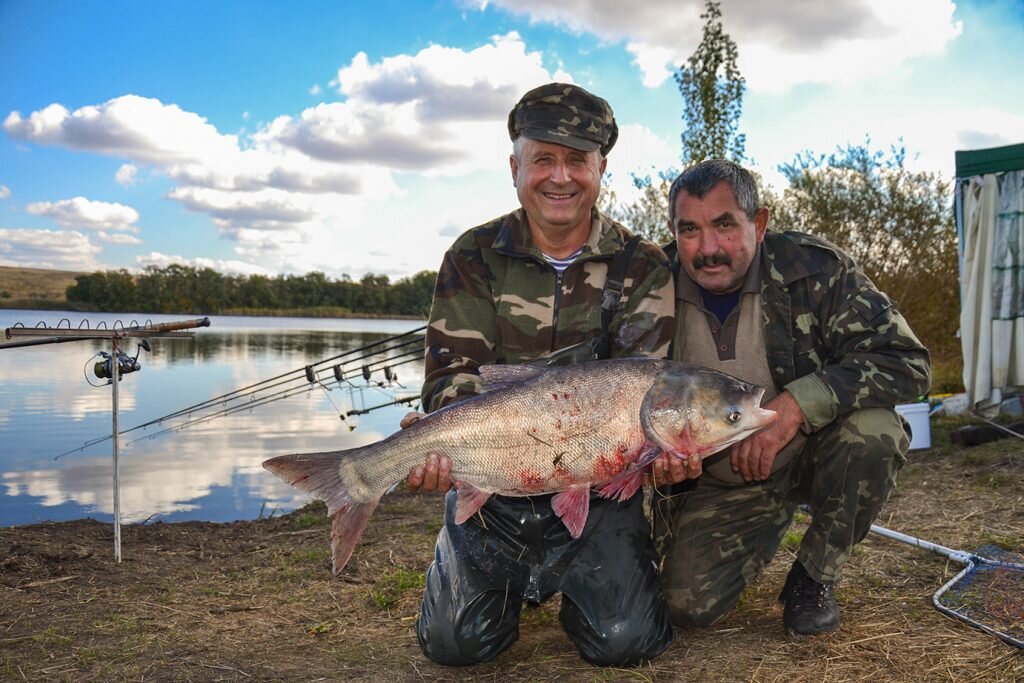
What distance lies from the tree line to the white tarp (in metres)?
34.2

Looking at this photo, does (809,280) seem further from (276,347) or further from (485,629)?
Answer: (276,347)

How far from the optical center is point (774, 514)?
4.39 meters

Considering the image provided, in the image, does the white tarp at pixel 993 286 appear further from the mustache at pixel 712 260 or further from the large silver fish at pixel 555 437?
the large silver fish at pixel 555 437

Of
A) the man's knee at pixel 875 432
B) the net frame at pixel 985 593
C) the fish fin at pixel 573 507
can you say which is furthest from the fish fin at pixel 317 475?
the net frame at pixel 985 593

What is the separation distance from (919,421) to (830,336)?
491cm

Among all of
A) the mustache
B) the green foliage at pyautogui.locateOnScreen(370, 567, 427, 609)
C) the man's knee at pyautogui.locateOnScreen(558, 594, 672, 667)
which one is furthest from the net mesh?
the green foliage at pyautogui.locateOnScreen(370, 567, 427, 609)

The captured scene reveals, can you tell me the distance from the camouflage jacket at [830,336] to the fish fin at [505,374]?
117 cm

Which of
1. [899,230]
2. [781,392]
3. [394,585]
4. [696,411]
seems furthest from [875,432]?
[899,230]

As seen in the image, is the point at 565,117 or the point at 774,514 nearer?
the point at 565,117

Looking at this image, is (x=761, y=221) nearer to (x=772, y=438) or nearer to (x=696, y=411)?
(x=772, y=438)

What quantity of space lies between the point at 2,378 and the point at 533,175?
2174 centimetres

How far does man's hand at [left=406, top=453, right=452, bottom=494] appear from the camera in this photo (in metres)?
3.63

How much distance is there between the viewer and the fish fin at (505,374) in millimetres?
3672

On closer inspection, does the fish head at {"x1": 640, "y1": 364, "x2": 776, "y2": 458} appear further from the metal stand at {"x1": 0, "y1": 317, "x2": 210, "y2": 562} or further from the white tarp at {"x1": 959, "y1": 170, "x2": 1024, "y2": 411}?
the white tarp at {"x1": 959, "y1": 170, "x2": 1024, "y2": 411}
